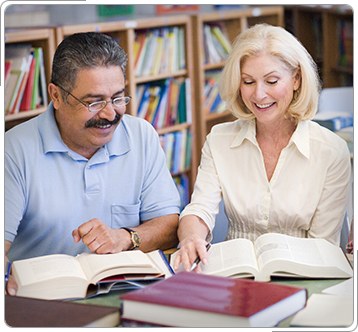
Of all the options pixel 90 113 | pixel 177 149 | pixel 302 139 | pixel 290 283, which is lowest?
pixel 177 149

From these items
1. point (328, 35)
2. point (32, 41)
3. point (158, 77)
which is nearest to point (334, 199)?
point (32, 41)

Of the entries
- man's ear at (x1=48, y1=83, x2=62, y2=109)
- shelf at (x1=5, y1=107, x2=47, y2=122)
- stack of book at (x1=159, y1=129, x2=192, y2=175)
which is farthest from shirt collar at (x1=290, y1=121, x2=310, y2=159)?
stack of book at (x1=159, y1=129, x2=192, y2=175)

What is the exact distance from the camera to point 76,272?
120cm

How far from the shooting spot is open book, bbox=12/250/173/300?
116cm

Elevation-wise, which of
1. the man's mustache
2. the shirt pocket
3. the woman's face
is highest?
the woman's face

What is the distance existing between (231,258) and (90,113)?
654mm

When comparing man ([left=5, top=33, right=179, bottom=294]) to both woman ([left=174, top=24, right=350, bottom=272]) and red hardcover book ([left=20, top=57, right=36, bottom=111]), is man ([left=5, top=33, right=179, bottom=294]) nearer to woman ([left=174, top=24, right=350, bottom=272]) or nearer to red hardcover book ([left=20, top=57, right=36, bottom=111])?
woman ([left=174, top=24, right=350, bottom=272])

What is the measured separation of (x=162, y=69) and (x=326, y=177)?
221cm

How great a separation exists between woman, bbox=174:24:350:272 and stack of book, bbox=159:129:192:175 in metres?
1.92

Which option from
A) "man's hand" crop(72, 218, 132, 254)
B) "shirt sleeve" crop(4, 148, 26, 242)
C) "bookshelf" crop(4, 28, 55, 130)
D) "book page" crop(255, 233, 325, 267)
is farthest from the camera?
"bookshelf" crop(4, 28, 55, 130)

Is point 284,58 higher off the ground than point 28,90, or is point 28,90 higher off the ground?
point 284,58

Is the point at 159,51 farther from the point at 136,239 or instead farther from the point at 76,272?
the point at 76,272

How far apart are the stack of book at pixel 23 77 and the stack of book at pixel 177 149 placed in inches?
46.4

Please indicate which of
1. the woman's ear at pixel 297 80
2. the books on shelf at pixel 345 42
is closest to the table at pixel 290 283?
the woman's ear at pixel 297 80
